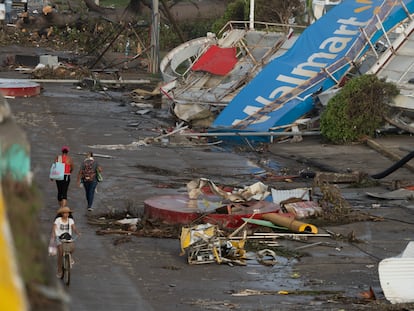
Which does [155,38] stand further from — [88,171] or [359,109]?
[88,171]

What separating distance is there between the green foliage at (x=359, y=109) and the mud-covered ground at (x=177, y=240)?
1.94 feet

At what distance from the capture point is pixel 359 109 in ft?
111

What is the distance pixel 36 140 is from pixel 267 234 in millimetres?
15459

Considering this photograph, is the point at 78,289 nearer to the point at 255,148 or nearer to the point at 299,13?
the point at 255,148

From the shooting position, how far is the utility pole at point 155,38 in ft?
180

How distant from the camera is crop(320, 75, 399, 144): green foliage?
1328 inches

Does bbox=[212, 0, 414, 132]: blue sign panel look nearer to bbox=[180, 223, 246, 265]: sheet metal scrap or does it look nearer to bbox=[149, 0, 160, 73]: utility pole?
bbox=[180, 223, 246, 265]: sheet metal scrap

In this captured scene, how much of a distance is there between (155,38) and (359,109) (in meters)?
24.0

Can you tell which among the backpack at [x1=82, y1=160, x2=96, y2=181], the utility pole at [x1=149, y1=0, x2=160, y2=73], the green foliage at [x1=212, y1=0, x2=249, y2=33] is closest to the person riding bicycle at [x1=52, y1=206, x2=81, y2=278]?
the backpack at [x1=82, y1=160, x2=96, y2=181]

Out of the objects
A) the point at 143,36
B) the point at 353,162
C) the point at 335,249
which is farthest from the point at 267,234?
the point at 143,36

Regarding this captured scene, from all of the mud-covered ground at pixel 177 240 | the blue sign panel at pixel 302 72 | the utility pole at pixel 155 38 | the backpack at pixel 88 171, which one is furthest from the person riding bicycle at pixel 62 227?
the utility pole at pixel 155 38

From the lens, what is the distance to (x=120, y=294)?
52.6ft

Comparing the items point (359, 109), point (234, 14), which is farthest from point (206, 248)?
point (234, 14)

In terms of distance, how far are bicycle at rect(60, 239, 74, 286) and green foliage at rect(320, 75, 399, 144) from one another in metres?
18.6
